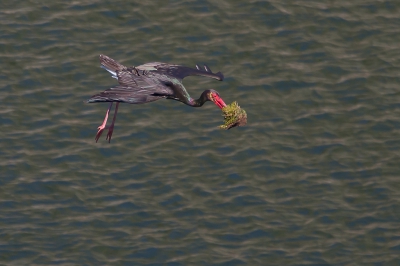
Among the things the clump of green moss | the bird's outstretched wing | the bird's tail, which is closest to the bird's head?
the bird's outstretched wing

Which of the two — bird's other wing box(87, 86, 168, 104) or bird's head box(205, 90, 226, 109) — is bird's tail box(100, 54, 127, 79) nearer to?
bird's other wing box(87, 86, 168, 104)

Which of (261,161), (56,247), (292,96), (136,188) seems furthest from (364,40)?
(56,247)

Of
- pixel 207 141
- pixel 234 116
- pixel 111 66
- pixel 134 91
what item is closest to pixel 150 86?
pixel 134 91

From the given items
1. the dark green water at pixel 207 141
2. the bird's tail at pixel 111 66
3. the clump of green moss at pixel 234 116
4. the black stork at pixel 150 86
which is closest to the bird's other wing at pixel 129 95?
the black stork at pixel 150 86

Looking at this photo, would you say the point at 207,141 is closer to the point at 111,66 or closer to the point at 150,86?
the point at 111,66

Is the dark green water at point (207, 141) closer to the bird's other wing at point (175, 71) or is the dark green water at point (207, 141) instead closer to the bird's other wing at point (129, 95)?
the bird's other wing at point (175, 71)
